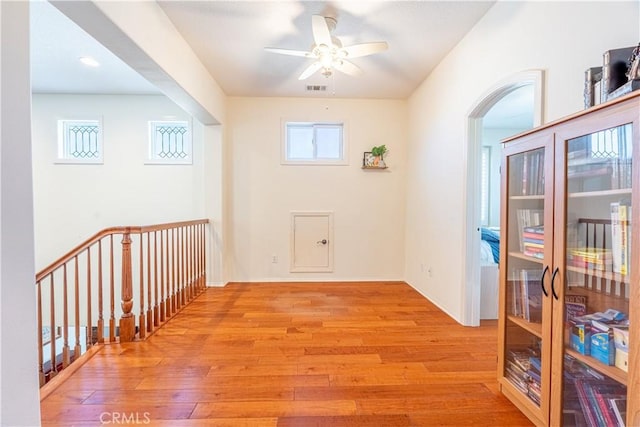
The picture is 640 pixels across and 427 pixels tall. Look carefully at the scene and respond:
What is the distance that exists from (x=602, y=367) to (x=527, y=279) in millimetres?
516

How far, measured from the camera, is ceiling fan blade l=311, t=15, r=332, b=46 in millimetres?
2111

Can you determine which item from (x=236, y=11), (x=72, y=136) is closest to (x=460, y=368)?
(x=236, y=11)

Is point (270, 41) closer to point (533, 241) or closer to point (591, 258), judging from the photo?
point (533, 241)

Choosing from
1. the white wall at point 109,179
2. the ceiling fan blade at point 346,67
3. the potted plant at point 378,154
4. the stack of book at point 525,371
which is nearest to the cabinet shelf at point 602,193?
the stack of book at point 525,371

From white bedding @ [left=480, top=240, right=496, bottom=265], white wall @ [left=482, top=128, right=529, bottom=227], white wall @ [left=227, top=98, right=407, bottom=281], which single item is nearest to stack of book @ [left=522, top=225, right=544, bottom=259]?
white bedding @ [left=480, top=240, right=496, bottom=265]

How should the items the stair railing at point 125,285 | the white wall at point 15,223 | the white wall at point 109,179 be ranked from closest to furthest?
the white wall at point 15,223 < the stair railing at point 125,285 < the white wall at point 109,179

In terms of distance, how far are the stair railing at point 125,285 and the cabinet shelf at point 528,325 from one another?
2796mm

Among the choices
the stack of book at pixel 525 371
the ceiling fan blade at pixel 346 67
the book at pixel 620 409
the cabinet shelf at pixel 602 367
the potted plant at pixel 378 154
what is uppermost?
the ceiling fan blade at pixel 346 67

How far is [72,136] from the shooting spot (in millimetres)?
4277

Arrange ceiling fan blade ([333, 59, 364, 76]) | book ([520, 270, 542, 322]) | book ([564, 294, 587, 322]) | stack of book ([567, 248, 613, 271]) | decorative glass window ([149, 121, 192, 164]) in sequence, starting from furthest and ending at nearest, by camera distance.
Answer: decorative glass window ([149, 121, 192, 164]) < ceiling fan blade ([333, 59, 364, 76]) < book ([520, 270, 542, 322]) < book ([564, 294, 587, 322]) < stack of book ([567, 248, 613, 271])

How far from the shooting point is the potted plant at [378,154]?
4.20m

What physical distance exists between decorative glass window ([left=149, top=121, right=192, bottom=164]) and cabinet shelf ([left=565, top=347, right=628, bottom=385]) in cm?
457

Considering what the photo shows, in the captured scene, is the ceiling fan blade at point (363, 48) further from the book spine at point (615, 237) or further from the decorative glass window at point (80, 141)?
the decorative glass window at point (80, 141)

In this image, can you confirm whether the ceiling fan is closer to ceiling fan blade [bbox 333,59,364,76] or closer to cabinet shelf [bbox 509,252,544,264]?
ceiling fan blade [bbox 333,59,364,76]
